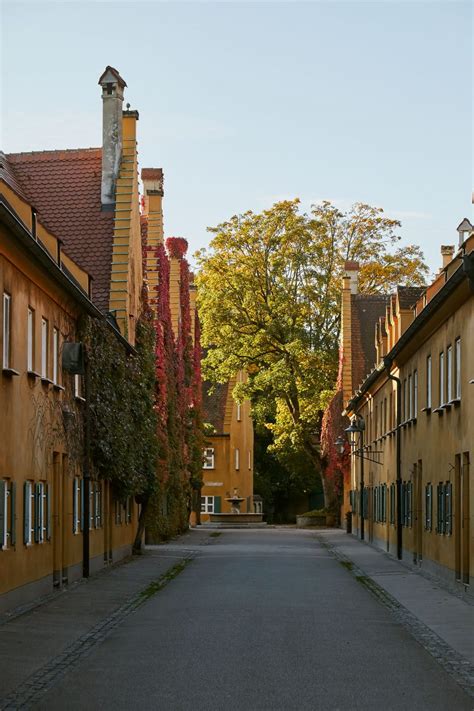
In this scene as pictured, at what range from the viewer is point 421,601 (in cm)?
2230

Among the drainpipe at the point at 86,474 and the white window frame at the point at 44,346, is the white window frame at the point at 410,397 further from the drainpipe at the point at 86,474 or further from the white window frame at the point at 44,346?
the white window frame at the point at 44,346

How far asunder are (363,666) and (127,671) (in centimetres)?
233

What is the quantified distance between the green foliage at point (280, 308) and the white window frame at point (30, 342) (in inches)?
1618

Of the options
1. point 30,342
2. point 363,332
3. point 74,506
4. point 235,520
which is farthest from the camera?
point 235,520

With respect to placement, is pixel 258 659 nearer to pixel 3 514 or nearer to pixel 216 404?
pixel 3 514

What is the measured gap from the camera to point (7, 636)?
16500 mm

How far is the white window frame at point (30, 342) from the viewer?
22.5 m

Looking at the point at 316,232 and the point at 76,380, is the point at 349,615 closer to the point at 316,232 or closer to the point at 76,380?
the point at 76,380

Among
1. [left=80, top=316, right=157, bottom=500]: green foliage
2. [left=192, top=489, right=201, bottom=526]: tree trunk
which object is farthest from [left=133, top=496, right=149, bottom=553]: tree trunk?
[left=192, top=489, right=201, bottom=526]: tree trunk

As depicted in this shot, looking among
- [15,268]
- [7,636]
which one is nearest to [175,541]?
[15,268]

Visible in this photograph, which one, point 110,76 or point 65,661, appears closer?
point 65,661

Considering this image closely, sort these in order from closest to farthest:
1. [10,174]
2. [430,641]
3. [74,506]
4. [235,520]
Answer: [430,641], [74,506], [10,174], [235,520]

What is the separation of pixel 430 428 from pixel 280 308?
34.3 meters

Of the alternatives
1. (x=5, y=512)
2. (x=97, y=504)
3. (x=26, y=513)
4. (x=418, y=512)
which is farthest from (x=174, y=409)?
(x=5, y=512)
